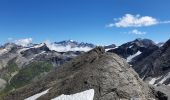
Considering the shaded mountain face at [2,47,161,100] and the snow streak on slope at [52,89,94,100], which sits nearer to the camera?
the snow streak on slope at [52,89,94,100]

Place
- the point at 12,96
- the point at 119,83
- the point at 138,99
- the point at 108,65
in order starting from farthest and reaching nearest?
the point at 12,96 → the point at 108,65 → the point at 119,83 → the point at 138,99

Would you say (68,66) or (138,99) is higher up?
(68,66)

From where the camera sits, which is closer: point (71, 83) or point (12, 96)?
point (71, 83)

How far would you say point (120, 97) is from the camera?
4628 centimetres

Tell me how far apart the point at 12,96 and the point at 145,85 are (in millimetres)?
27340

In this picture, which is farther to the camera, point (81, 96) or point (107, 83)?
point (107, 83)

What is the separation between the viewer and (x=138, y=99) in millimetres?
45000

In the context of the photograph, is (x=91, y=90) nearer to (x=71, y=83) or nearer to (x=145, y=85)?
(x=71, y=83)

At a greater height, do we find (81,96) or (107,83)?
(107,83)

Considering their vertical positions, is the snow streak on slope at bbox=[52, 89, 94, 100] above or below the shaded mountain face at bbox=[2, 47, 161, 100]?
below

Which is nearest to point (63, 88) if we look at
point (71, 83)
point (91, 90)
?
point (71, 83)

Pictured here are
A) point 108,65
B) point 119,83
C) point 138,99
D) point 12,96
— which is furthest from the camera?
point 12,96

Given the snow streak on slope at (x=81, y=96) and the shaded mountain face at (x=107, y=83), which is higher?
the shaded mountain face at (x=107, y=83)

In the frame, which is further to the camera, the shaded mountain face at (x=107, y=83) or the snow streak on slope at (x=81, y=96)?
the shaded mountain face at (x=107, y=83)
